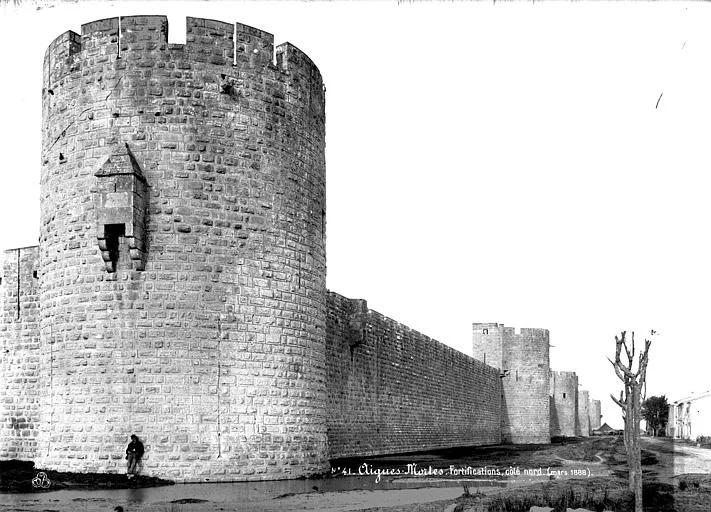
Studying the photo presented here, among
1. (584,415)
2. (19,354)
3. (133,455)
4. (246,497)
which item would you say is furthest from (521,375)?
(246,497)

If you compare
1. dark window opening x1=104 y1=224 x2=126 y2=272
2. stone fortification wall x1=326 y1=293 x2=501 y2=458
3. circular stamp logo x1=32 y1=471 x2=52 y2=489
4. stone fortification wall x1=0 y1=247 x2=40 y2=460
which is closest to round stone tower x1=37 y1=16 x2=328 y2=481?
dark window opening x1=104 y1=224 x2=126 y2=272

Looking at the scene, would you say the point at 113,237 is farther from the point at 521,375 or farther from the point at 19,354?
the point at 521,375

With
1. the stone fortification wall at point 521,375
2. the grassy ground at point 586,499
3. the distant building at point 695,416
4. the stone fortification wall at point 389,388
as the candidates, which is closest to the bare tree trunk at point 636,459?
the grassy ground at point 586,499

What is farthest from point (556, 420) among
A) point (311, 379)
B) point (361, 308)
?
point (311, 379)

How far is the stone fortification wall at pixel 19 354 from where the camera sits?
16.4 metres

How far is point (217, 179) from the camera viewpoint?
1344 centimetres

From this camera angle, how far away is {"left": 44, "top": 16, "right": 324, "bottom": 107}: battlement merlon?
13312 mm

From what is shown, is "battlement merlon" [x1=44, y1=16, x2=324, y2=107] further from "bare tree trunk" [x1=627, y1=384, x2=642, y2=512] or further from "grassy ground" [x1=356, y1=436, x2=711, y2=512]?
"bare tree trunk" [x1=627, y1=384, x2=642, y2=512]

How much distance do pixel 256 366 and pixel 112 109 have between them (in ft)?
15.0

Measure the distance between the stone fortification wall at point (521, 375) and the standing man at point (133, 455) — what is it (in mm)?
33555

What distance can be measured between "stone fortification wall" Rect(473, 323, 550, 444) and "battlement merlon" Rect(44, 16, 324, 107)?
33.1 m

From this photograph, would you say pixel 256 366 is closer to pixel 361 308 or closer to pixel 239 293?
pixel 239 293

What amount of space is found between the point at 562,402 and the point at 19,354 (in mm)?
49385

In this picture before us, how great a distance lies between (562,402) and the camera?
60594 millimetres
